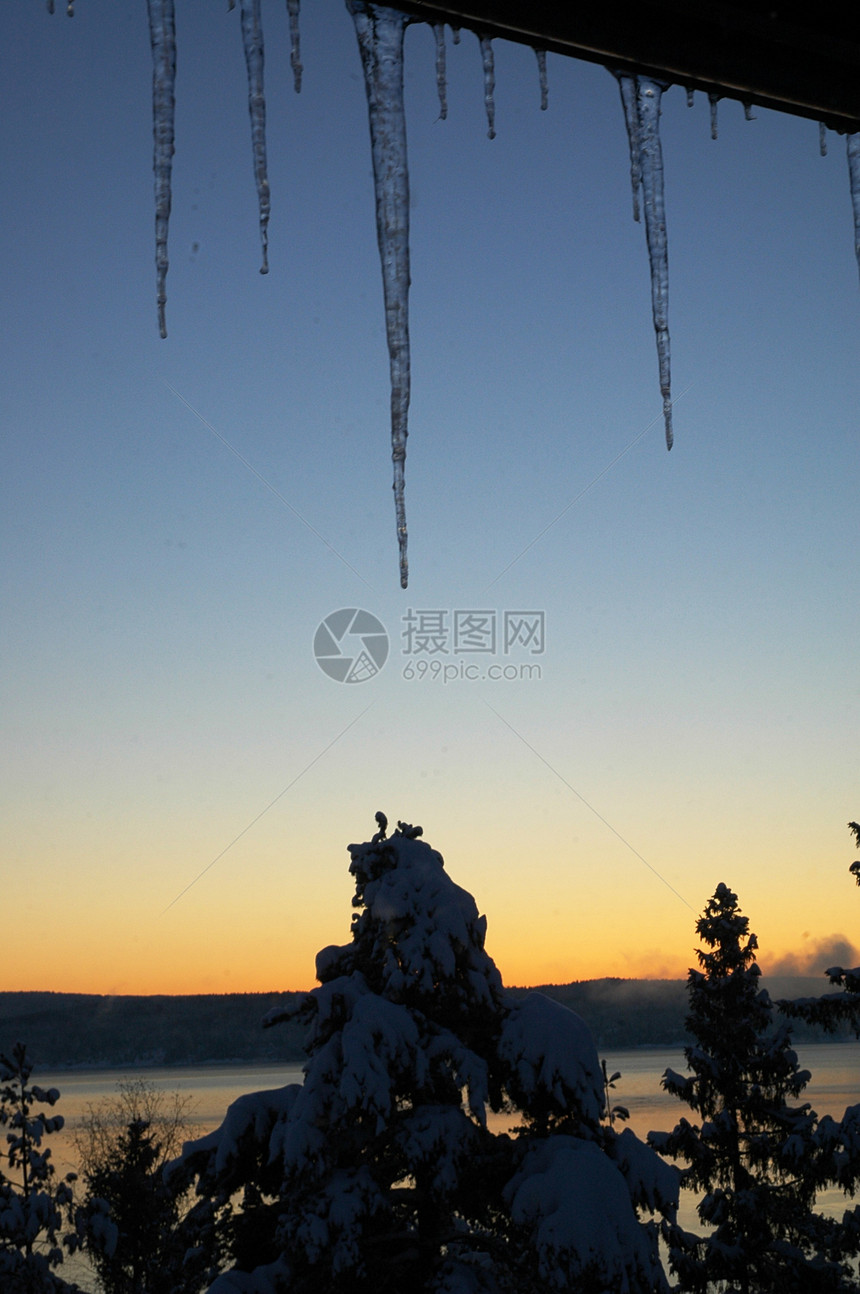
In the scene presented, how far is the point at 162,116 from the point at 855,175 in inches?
69.7

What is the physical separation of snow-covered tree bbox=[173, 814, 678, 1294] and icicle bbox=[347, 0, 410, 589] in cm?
873

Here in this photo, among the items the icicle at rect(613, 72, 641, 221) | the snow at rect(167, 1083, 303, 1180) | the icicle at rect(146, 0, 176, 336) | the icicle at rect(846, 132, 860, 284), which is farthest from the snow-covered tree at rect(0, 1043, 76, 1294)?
the icicle at rect(846, 132, 860, 284)

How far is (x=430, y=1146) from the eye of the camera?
35.3ft

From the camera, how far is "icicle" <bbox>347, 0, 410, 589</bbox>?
1.97 m

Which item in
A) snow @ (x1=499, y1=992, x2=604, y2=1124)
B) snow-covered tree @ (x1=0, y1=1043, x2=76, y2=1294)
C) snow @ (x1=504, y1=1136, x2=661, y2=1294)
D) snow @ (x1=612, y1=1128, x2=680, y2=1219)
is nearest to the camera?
snow @ (x1=504, y1=1136, x2=661, y2=1294)

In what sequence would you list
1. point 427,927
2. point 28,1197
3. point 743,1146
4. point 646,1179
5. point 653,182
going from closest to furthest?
point 653,182, point 646,1179, point 427,927, point 28,1197, point 743,1146

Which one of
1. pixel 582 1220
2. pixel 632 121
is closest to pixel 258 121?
pixel 632 121

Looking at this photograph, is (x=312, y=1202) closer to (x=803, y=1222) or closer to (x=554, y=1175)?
(x=554, y=1175)

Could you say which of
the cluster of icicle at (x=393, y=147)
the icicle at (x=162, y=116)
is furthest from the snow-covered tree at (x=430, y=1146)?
the icicle at (x=162, y=116)

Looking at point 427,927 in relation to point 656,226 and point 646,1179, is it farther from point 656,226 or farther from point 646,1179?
point 656,226

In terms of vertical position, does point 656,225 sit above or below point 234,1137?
above

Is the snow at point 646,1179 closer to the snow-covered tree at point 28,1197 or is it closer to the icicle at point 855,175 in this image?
the icicle at point 855,175

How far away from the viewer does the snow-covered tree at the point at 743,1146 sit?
2120cm

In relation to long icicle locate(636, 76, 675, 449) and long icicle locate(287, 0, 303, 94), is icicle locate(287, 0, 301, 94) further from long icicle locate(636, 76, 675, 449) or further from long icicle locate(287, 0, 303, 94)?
long icicle locate(636, 76, 675, 449)
